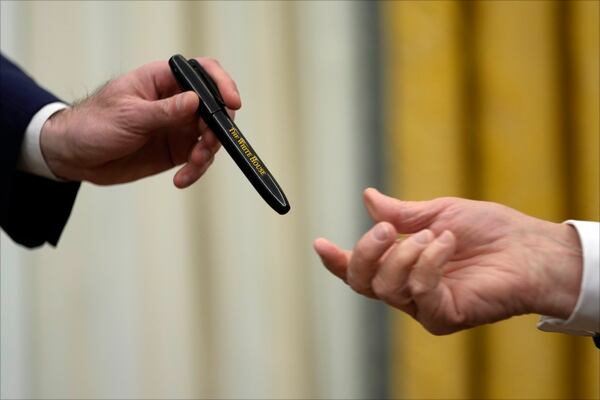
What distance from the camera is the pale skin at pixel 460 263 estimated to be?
0.54 metres

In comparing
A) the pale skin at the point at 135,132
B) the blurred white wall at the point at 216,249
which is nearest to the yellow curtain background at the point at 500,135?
the blurred white wall at the point at 216,249

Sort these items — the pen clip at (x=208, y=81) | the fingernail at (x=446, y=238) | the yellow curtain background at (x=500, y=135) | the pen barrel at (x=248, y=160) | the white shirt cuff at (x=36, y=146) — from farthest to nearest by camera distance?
the yellow curtain background at (x=500, y=135), the white shirt cuff at (x=36, y=146), the pen clip at (x=208, y=81), the pen barrel at (x=248, y=160), the fingernail at (x=446, y=238)

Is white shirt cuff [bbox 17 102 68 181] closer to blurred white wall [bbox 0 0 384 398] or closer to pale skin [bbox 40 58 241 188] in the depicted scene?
pale skin [bbox 40 58 241 188]

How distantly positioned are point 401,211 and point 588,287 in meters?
0.17

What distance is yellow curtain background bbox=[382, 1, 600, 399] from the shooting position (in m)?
0.98

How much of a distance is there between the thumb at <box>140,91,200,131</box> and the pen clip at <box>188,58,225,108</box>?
30mm

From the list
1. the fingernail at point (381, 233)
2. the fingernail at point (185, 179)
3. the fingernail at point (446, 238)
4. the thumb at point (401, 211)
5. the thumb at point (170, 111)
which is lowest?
the fingernail at point (446, 238)

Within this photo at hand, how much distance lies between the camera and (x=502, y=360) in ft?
3.27

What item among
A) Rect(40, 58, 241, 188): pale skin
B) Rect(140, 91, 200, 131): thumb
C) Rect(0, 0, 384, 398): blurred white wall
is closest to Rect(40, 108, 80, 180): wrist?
Rect(40, 58, 241, 188): pale skin

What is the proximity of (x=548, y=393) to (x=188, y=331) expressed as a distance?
56 cm

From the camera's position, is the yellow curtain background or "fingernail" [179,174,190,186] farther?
the yellow curtain background

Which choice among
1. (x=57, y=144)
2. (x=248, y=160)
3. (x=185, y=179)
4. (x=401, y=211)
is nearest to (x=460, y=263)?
(x=401, y=211)

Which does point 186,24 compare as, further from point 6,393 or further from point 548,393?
point 548,393

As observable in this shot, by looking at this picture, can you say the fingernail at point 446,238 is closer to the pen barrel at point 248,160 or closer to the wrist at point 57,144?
the pen barrel at point 248,160
